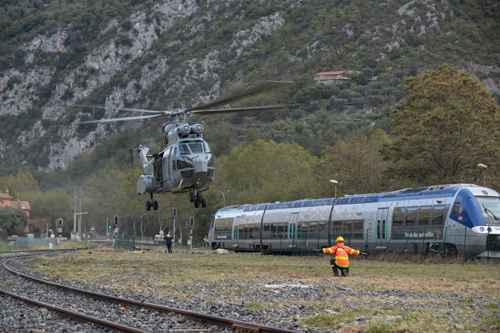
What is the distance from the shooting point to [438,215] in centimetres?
3403

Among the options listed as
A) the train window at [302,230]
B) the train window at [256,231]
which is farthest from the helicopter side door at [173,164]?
the train window at [256,231]

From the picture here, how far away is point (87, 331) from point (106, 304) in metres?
4.29

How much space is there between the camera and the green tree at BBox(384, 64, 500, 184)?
155 feet

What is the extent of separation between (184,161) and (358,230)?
41.5 feet

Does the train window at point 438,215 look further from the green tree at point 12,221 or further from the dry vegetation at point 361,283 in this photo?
the green tree at point 12,221

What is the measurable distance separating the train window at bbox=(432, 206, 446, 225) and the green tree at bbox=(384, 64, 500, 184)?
1337cm

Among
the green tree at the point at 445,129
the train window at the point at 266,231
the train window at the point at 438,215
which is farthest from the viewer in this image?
the train window at the point at 266,231

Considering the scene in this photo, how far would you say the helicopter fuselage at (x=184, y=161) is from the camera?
3225 centimetres

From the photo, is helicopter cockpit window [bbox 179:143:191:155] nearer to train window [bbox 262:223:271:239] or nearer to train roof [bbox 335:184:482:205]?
train roof [bbox 335:184:482:205]

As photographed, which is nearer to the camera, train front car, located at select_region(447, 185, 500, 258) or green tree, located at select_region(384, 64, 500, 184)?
train front car, located at select_region(447, 185, 500, 258)

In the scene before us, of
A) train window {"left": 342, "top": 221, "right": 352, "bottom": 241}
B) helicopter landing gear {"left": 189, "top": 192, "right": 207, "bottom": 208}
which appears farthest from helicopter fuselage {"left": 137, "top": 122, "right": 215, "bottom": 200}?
train window {"left": 342, "top": 221, "right": 352, "bottom": 241}

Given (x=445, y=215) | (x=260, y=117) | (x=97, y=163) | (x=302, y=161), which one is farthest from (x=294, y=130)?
(x=445, y=215)

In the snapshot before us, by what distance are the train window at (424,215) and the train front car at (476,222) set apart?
154 centimetres

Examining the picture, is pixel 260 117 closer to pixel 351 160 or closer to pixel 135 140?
pixel 351 160
